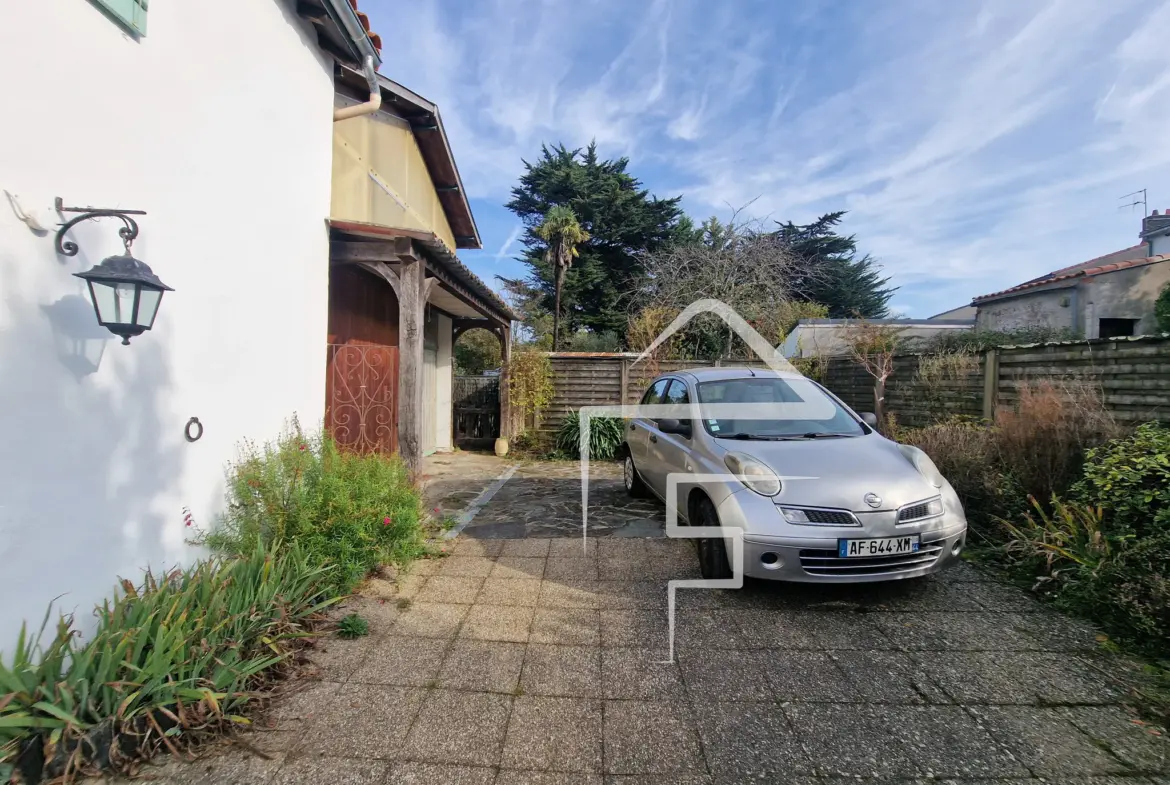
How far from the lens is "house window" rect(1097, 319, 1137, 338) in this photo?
1114cm

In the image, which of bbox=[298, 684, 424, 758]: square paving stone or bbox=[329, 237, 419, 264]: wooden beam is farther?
bbox=[329, 237, 419, 264]: wooden beam

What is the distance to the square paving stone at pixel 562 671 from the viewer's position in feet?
8.20

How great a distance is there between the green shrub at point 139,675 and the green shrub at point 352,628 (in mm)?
320

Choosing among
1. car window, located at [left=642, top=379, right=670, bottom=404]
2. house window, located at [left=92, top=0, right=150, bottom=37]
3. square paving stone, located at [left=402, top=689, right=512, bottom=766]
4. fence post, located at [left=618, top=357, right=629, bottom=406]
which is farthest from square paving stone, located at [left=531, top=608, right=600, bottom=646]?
fence post, located at [left=618, top=357, right=629, bottom=406]

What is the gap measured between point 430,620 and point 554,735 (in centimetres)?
134

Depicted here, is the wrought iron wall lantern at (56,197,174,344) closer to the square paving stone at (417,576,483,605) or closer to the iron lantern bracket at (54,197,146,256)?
the iron lantern bracket at (54,197,146,256)

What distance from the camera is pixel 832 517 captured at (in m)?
3.13

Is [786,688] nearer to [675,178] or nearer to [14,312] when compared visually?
[14,312]

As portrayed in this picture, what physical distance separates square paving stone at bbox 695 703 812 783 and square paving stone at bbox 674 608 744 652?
1.72ft

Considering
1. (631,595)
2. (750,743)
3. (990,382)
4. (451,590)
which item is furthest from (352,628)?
(990,382)

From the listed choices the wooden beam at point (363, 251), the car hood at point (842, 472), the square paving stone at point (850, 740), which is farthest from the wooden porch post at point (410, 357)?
the square paving stone at point (850, 740)

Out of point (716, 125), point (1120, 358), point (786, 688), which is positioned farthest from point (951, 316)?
point (786, 688)

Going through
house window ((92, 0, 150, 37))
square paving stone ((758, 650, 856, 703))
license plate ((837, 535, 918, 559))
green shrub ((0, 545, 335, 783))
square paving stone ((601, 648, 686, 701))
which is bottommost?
square paving stone ((601, 648, 686, 701))

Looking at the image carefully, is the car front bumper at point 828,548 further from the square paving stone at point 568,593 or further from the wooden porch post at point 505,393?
the wooden porch post at point 505,393
